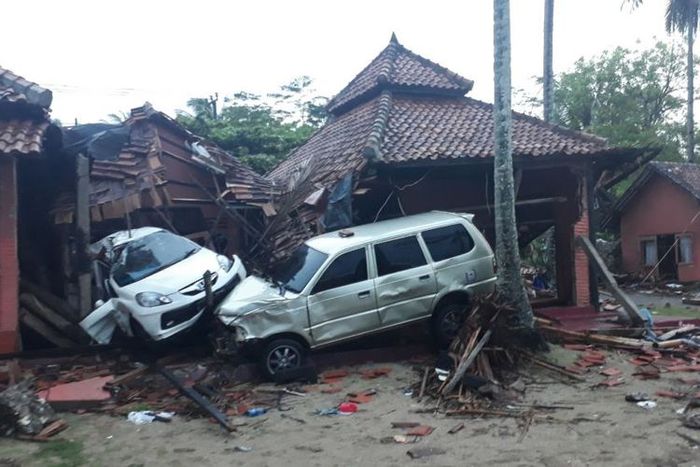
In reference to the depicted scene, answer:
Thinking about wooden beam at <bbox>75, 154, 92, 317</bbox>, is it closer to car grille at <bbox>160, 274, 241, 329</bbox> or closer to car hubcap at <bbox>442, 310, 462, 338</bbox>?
car grille at <bbox>160, 274, 241, 329</bbox>

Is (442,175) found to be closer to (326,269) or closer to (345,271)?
(345,271)

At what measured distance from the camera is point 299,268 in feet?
32.9

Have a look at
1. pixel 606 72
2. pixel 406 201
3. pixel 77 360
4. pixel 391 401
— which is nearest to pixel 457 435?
pixel 391 401

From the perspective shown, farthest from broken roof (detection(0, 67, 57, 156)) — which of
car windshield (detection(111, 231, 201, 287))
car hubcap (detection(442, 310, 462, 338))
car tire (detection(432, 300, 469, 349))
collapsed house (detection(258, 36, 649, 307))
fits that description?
car hubcap (detection(442, 310, 462, 338))

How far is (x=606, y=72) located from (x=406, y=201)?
944 inches

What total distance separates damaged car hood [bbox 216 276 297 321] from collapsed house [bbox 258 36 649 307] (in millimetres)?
3282

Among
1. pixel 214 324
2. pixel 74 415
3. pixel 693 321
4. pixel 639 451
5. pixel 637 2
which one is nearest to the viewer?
pixel 639 451

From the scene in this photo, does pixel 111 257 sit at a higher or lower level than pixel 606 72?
lower

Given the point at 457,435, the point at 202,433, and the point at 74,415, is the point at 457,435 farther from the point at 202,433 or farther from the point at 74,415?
the point at 74,415

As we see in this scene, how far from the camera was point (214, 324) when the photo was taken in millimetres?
9867

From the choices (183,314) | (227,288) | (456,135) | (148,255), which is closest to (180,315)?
(183,314)

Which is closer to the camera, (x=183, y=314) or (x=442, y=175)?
(x=183, y=314)

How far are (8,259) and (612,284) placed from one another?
10.3 meters

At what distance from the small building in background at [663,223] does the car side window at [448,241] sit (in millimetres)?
A: 17356
